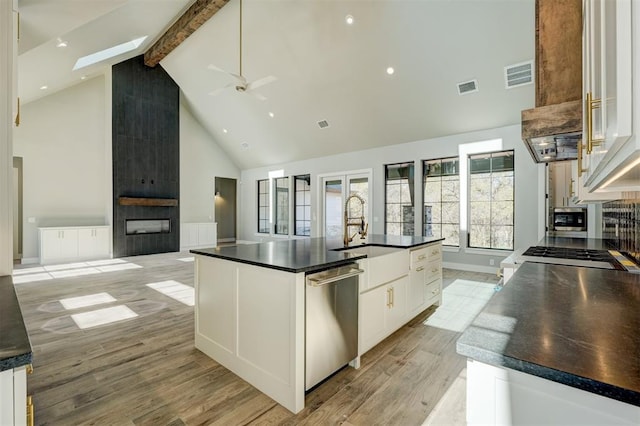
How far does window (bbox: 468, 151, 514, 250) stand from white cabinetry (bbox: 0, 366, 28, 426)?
670cm

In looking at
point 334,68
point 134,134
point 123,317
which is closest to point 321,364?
point 123,317

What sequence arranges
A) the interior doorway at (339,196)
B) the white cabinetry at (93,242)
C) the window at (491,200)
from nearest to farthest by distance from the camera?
the window at (491,200) → the white cabinetry at (93,242) → the interior doorway at (339,196)

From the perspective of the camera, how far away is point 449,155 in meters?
6.43

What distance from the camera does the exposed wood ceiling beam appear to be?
5559 mm

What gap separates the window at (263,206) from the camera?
10664 mm

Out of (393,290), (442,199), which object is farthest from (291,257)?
(442,199)

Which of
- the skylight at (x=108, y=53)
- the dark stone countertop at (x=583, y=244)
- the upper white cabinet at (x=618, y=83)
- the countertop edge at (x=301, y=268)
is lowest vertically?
the countertop edge at (x=301, y=268)

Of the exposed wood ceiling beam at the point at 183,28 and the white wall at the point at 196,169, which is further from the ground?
the exposed wood ceiling beam at the point at 183,28

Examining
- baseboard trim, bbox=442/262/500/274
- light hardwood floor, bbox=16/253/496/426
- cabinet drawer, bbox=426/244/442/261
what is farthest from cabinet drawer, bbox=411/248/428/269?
baseboard trim, bbox=442/262/500/274

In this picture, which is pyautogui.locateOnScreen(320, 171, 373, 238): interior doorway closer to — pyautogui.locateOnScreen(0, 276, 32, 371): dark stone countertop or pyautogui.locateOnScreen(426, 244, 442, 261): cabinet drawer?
pyautogui.locateOnScreen(426, 244, 442, 261): cabinet drawer

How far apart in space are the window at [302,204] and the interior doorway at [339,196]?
68 centimetres

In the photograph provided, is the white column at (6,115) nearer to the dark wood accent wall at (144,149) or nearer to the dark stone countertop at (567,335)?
the dark stone countertop at (567,335)

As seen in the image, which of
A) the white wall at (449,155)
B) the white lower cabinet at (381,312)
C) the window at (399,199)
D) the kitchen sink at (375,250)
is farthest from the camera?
the window at (399,199)

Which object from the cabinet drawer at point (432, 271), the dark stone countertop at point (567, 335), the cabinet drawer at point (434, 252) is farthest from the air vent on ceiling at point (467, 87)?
the dark stone countertop at point (567, 335)
